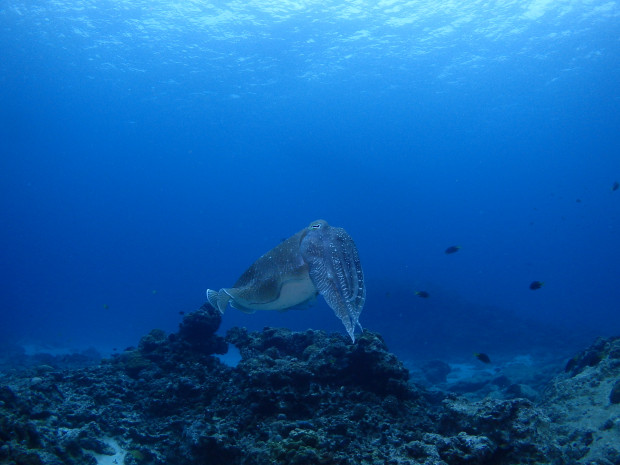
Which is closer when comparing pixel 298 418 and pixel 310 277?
pixel 310 277

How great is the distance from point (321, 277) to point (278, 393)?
192 cm

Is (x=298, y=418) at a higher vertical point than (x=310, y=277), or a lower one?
lower

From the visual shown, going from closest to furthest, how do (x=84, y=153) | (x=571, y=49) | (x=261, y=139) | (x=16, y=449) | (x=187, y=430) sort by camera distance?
1. (x=16, y=449)
2. (x=187, y=430)
3. (x=571, y=49)
4. (x=261, y=139)
5. (x=84, y=153)

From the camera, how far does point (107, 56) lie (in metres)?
42.6

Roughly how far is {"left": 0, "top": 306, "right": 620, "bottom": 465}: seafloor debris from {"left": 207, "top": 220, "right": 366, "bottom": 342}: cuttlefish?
3.74 feet

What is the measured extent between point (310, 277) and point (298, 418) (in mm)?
2027

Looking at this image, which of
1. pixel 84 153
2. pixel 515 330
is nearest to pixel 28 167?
pixel 84 153

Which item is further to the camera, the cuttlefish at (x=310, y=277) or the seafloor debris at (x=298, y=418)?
the cuttlefish at (x=310, y=277)

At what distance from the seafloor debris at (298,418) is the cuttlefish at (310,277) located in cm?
114

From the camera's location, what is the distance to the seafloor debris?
385 centimetres

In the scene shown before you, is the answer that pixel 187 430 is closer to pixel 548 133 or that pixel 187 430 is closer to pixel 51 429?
pixel 51 429

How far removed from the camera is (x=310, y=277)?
15.3ft

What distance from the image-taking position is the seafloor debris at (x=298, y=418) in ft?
12.6

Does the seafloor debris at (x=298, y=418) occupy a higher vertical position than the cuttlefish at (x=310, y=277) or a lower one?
lower
